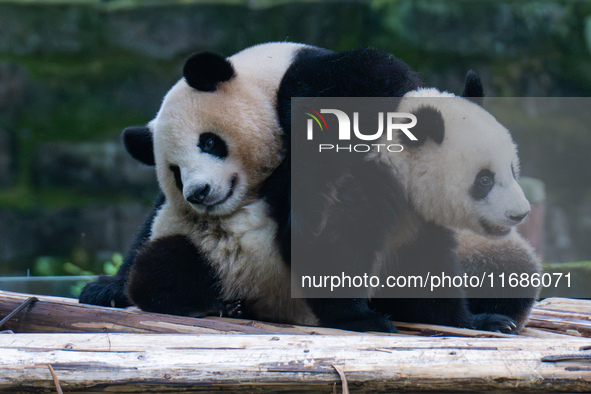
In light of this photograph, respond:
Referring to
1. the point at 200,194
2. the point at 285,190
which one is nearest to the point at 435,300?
the point at 285,190

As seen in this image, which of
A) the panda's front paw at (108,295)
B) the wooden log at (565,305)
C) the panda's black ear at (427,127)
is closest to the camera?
the panda's black ear at (427,127)

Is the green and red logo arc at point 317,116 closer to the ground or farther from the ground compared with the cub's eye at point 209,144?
farther from the ground

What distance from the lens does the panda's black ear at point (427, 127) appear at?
75.5 inches

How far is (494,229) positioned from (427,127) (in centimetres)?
41

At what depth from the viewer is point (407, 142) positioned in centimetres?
194

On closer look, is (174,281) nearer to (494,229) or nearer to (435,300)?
(435,300)

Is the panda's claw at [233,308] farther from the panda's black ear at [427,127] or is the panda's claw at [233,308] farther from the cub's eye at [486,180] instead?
the cub's eye at [486,180]

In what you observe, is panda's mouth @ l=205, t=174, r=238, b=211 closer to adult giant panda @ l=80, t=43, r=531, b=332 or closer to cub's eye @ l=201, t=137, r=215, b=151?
adult giant panda @ l=80, t=43, r=531, b=332

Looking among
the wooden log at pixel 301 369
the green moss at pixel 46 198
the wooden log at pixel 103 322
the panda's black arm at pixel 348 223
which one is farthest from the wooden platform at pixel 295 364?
the green moss at pixel 46 198

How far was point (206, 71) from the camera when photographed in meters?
1.94

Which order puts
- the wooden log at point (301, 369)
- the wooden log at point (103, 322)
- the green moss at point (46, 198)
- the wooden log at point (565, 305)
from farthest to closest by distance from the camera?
the green moss at point (46, 198) < the wooden log at point (565, 305) < the wooden log at point (103, 322) < the wooden log at point (301, 369)

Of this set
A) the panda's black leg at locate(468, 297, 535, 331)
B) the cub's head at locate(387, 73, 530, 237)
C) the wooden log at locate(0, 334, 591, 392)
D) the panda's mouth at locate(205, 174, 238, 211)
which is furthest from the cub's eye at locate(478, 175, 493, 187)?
the panda's mouth at locate(205, 174, 238, 211)

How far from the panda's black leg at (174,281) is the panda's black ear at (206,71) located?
1.71 feet

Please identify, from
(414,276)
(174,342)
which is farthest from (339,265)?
(174,342)
